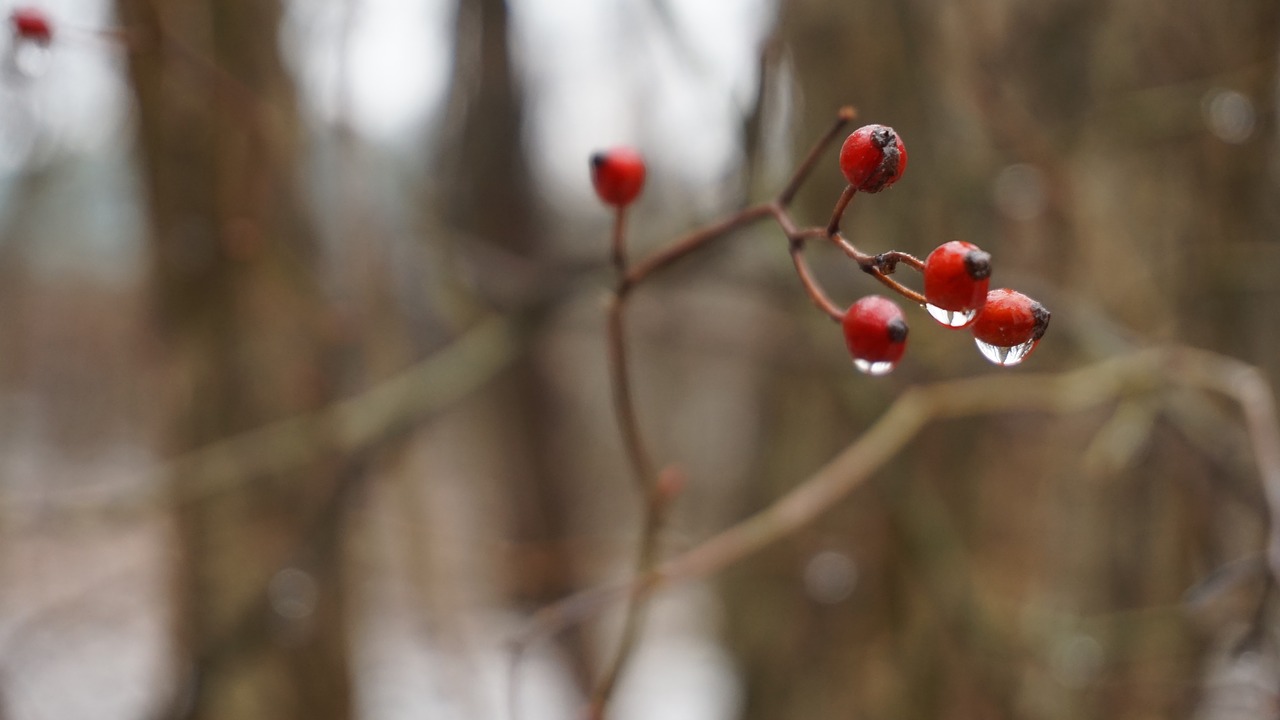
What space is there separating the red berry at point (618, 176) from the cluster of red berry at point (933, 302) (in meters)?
0.13

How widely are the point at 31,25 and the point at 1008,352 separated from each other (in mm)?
788

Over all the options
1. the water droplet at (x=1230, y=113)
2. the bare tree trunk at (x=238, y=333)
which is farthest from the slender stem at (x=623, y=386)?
the water droplet at (x=1230, y=113)

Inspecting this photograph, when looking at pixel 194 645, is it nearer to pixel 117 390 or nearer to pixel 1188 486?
pixel 1188 486

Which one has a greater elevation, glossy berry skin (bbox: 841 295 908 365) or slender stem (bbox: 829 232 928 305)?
slender stem (bbox: 829 232 928 305)

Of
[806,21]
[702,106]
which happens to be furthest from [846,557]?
[806,21]

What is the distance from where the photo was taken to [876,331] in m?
0.37

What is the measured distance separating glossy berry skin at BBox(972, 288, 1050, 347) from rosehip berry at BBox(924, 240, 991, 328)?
0.02 metres

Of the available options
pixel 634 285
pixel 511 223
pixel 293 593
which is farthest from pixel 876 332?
pixel 511 223

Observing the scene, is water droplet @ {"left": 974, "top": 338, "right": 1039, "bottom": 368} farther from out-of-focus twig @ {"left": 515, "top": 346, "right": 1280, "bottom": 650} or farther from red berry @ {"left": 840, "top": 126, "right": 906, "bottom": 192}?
out-of-focus twig @ {"left": 515, "top": 346, "right": 1280, "bottom": 650}

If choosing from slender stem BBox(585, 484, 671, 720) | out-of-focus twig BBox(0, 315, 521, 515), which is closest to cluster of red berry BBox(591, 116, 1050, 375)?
slender stem BBox(585, 484, 671, 720)

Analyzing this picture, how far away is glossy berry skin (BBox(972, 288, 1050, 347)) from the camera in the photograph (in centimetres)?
35

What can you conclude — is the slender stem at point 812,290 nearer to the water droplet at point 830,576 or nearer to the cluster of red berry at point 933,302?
the cluster of red berry at point 933,302

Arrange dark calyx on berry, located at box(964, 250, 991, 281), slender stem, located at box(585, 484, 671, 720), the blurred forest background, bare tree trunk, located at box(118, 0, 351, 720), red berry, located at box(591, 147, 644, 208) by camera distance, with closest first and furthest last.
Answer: dark calyx on berry, located at box(964, 250, 991, 281)
red berry, located at box(591, 147, 644, 208)
slender stem, located at box(585, 484, 671, 720)
the blurred forest background
bare tree trunk, located at box(118, 0, 351, 720)

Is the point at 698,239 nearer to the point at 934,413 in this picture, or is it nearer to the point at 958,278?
the point at 958,278
